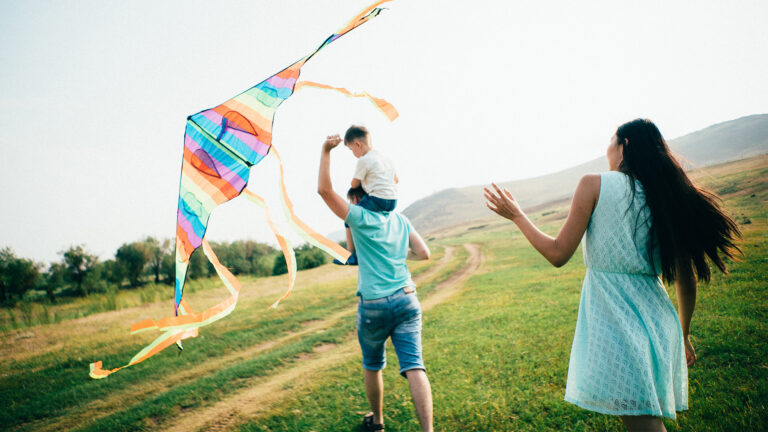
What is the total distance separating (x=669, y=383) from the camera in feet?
5.77

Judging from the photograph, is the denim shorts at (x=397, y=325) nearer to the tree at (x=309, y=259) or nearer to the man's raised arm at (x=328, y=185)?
the man's raised arm at (x=328, y=185)

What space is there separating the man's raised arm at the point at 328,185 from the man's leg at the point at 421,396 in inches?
50.0

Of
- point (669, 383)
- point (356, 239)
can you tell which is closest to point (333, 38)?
point (356, 239)

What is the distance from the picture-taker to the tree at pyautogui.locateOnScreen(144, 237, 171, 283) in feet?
62.6

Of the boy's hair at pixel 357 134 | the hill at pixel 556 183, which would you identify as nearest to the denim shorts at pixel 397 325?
the boy's hair at pixel 357 134

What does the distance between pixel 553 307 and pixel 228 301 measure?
23.2ft

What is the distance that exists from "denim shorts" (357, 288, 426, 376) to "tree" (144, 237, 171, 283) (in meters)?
20.6

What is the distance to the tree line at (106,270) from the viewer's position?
14.7 metres

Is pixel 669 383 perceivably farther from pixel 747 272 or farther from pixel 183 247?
pixel 747 272

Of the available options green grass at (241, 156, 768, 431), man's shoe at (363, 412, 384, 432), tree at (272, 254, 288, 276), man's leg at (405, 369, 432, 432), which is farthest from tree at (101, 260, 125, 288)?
man's leg at (405, 369, 432, 432)

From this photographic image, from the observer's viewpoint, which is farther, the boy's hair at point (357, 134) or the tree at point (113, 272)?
the tree at point (113, 272)

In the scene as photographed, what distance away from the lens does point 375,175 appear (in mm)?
2607

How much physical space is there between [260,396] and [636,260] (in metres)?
4.91

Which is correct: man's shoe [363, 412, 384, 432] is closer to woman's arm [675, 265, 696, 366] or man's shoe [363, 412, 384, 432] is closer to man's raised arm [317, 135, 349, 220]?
man's raised arm [317, 135, 349, 220]
